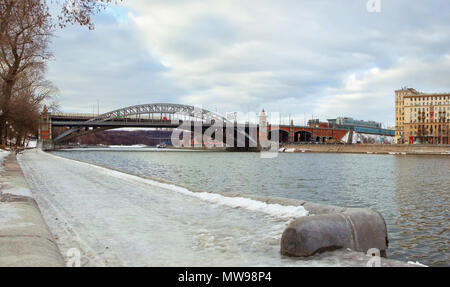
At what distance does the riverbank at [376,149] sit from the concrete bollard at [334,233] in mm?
69556

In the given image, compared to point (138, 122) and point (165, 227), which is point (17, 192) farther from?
point (138, 122)

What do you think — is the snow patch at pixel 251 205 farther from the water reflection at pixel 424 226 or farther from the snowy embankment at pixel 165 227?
the water reflection at pixel 424 226

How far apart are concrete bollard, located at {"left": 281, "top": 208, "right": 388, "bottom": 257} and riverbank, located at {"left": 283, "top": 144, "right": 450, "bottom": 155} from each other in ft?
228

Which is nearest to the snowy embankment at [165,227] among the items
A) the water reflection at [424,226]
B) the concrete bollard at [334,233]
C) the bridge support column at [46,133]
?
the concrete bollard at [334,233]

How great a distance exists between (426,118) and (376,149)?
1947 inches

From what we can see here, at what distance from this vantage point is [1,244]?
4.62 m

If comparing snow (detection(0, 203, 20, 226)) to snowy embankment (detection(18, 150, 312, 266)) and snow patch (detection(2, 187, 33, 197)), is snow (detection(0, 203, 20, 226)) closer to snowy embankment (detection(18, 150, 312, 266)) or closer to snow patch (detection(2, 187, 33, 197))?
snowy embankment (detection(18, 150, 312, 266))

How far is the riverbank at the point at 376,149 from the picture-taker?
69000 millimetres

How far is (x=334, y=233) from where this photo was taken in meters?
5.19

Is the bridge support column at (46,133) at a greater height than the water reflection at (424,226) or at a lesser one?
greater

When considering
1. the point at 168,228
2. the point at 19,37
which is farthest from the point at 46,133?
the point at 168,228

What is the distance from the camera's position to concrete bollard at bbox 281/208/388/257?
490 cm
